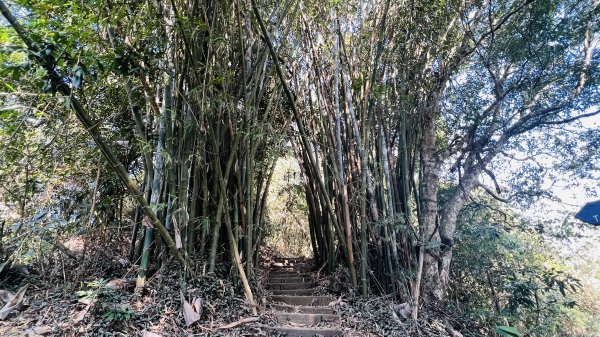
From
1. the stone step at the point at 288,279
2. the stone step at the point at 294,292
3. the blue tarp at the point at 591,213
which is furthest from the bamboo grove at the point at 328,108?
the blue tarp at the point at 591,213

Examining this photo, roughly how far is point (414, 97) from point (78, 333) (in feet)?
11.2

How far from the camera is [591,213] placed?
1.76 meters

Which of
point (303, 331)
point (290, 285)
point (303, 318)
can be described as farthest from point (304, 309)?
point (290, 285)

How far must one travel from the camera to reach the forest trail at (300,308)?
2.58 m

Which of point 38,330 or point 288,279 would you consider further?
point 288,279

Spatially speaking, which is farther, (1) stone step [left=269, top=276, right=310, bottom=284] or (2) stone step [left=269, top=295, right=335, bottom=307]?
(1) stone step [left=269, top=276, right=310, bottom=284]

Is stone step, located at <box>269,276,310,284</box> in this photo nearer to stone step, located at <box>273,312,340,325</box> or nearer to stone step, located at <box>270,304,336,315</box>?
stone step, located at <box>270,304,336,315</box>

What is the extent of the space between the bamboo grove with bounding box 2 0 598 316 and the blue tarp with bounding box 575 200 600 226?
1395mm

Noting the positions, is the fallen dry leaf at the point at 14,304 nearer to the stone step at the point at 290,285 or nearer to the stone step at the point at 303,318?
the stone step at the point at 303,318

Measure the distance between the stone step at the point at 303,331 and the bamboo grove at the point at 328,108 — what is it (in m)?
0.33

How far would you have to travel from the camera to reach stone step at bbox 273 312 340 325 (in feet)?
9.04

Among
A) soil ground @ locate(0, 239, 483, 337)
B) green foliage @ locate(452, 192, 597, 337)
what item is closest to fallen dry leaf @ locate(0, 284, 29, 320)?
soil ground @ locate(0, 239, 483, 337)

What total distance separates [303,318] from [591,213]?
6.71ft

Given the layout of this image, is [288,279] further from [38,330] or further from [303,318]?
[38,330]
